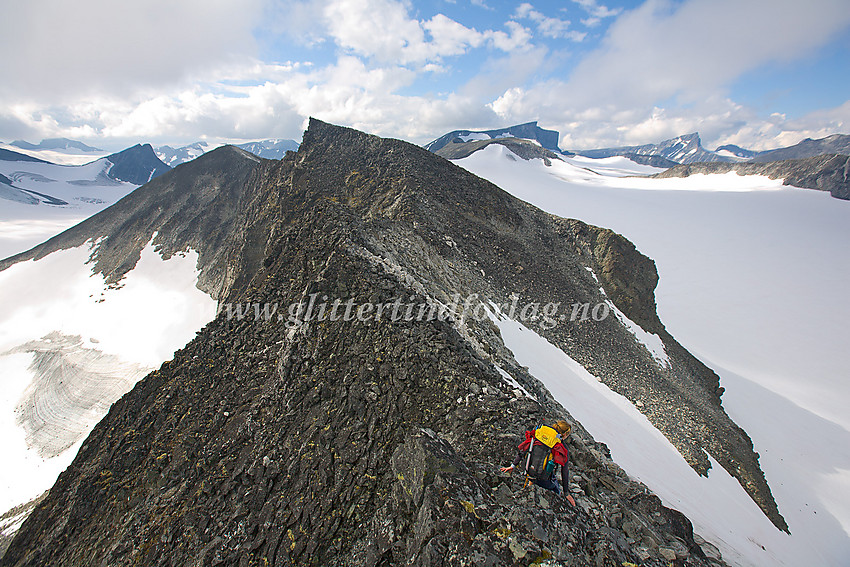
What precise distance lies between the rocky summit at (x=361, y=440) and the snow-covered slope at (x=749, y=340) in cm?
226

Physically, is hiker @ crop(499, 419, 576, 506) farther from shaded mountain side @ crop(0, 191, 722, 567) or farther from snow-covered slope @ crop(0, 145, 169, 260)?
snow-covered slope @ crop(0, 145, 169, 260)

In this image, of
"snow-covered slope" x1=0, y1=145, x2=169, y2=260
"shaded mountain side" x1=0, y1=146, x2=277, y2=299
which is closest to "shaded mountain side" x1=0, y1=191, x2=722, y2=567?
"shaded mountain side" x1=0, y1=146, x2=277, y2=299

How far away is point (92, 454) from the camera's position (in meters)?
10.8

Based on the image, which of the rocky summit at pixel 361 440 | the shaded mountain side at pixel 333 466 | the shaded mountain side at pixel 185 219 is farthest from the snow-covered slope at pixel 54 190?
the rocky summit at pixel 361 440

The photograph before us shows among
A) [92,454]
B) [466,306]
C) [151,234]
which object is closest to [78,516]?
[92,454]

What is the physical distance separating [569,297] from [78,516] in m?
22.6

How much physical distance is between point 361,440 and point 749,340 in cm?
4407

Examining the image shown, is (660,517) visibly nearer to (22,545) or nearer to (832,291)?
(22,545)

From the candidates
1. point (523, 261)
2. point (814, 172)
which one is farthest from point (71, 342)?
point (814, 172)

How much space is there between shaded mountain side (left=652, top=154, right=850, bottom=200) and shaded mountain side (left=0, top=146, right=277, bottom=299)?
9855 centimetres


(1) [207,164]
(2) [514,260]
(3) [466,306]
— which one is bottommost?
(3) [466,306]

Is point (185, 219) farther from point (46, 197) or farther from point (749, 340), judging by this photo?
point (46, 197)

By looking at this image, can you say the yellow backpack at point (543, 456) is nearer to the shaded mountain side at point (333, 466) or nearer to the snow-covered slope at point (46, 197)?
the shaded mountain side at point (333, 466)

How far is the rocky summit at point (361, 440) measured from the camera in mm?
5793
